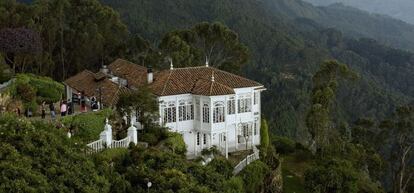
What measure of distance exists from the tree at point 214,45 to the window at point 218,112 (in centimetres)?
1795

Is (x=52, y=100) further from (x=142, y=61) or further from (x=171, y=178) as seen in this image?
(x=142, y=61)

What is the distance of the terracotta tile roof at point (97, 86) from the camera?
32.9m

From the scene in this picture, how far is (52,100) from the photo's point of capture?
33719 millimetres

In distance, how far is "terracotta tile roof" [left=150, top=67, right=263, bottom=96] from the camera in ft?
110

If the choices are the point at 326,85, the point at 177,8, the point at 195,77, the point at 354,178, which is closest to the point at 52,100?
the point at 195,77

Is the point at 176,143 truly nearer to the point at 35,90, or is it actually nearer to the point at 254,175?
the point at 254,175

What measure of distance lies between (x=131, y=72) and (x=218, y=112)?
718 centimetres

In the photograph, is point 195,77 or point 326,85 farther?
point 326,85

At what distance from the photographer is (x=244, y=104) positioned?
3531 centimetres

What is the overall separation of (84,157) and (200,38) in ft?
108

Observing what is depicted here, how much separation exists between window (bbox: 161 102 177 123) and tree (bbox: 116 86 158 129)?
240 centimetres

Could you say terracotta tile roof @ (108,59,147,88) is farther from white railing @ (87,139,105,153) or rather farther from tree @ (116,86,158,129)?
white railing @ (87,139,105,153)

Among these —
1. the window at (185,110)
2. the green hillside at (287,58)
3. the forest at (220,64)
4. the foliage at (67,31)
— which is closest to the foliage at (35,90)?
the forest at (220,64)

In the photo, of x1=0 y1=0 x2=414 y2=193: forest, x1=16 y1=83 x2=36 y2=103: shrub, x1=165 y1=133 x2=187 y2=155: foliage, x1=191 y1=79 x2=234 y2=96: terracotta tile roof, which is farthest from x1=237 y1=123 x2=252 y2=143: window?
x1=16 y1=83 x2=36 y2=103: shrub
